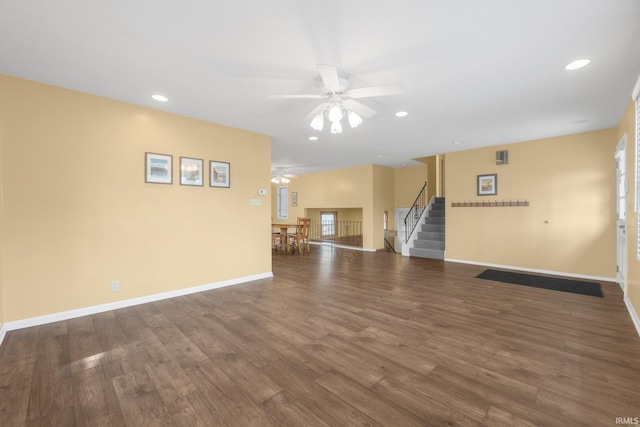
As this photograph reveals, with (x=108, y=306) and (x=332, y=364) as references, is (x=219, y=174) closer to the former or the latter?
(x=108, y=306)

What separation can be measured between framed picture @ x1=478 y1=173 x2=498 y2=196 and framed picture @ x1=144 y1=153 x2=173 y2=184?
238 inches

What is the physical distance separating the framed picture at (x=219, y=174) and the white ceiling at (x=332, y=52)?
779 millimetres

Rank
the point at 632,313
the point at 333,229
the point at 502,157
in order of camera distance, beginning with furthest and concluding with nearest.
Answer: the point at 333,229 < the point at 502,157 < the point at 632,313

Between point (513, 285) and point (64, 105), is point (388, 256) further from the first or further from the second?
point (64, 105)

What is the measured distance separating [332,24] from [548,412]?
2945 millimetres

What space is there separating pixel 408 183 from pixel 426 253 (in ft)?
9.12

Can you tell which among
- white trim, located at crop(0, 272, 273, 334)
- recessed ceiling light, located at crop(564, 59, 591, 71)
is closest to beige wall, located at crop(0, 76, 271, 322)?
white trim, located at crop(0, 272, 273, 334)

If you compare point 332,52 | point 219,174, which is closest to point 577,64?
point 332,52

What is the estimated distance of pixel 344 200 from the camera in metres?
8.65

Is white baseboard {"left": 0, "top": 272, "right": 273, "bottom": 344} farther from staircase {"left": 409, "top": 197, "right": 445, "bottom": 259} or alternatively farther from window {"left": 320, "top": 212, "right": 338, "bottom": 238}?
window {"left": 320, "top": 212, "right": 338, "bottom": 238}

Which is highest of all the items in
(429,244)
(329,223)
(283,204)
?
(283,204)

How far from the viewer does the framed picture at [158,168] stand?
11.5ft

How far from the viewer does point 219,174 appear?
13.7ft

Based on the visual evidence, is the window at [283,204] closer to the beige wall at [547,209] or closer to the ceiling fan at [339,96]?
the beige wall at [547,209]
